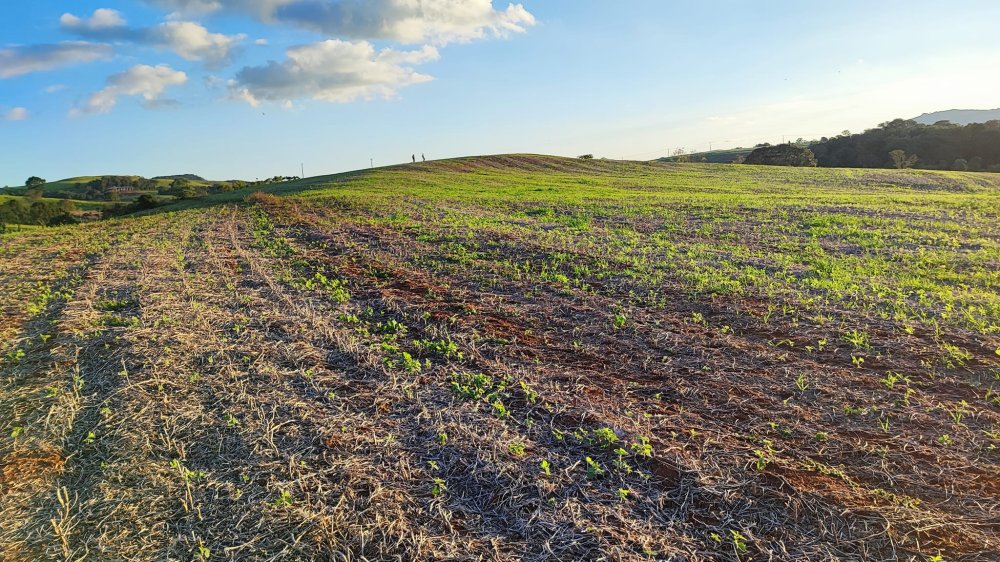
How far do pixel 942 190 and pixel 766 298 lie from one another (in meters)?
35.0

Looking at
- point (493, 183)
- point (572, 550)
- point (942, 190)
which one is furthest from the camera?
point (493, 183)

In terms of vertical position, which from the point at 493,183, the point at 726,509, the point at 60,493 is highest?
the point at 493,183

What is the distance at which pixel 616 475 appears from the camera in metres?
4.09

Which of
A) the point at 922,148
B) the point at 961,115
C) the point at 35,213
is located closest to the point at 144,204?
the point at 35,213

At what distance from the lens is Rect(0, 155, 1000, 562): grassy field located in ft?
11.6

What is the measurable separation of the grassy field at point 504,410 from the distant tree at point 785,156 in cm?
6983

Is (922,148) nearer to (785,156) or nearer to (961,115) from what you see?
(785,156)

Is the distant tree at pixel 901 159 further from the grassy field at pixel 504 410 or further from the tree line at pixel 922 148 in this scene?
the grassy field at pixel 504 410

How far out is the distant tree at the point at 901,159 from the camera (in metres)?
63.7

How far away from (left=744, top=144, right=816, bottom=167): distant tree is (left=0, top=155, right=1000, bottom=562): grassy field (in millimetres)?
69835

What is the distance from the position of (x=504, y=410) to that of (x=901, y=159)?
3185 inches

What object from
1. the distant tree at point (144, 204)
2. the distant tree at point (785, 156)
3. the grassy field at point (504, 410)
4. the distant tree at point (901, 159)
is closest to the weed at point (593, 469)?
the grassy field at point (504, 410)

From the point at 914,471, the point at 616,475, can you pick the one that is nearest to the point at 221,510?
the point at 616,475

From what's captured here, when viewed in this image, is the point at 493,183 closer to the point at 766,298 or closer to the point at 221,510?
the point at 766,298
